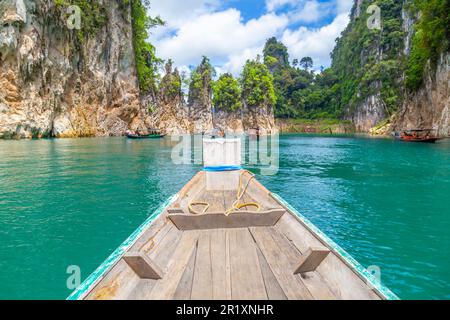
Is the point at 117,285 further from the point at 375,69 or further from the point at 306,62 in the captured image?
the point at 306,62

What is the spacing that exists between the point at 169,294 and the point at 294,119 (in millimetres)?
103826

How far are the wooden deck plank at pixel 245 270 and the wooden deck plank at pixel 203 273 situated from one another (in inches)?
8.6

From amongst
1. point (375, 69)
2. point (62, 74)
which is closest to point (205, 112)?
point (375, 69)

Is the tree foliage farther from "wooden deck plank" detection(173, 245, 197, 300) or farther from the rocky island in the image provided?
"wooden deck plank" detection(173, 245, 197, 300)

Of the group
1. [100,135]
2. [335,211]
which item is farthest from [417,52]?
[100,135]

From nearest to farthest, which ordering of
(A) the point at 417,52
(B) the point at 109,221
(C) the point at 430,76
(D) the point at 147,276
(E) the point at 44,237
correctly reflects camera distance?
(D) the point at 147,276 < (E) the point at 44,237 < (B) the point at 109,221 < (C) the point at 430,76 < (A) the point at 417,52

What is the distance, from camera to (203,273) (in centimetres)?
275

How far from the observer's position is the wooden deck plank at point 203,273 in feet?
7.95

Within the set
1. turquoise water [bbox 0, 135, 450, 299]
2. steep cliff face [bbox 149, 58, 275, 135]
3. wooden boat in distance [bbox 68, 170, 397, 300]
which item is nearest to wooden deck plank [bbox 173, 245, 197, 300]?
wooden boat in distance [bbox 68, 170, 397, 300]

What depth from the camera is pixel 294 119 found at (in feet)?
334

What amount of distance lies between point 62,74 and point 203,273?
4677cm

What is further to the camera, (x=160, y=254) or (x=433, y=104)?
(x=433, y=104)

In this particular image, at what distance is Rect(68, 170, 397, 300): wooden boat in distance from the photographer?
2.42m
